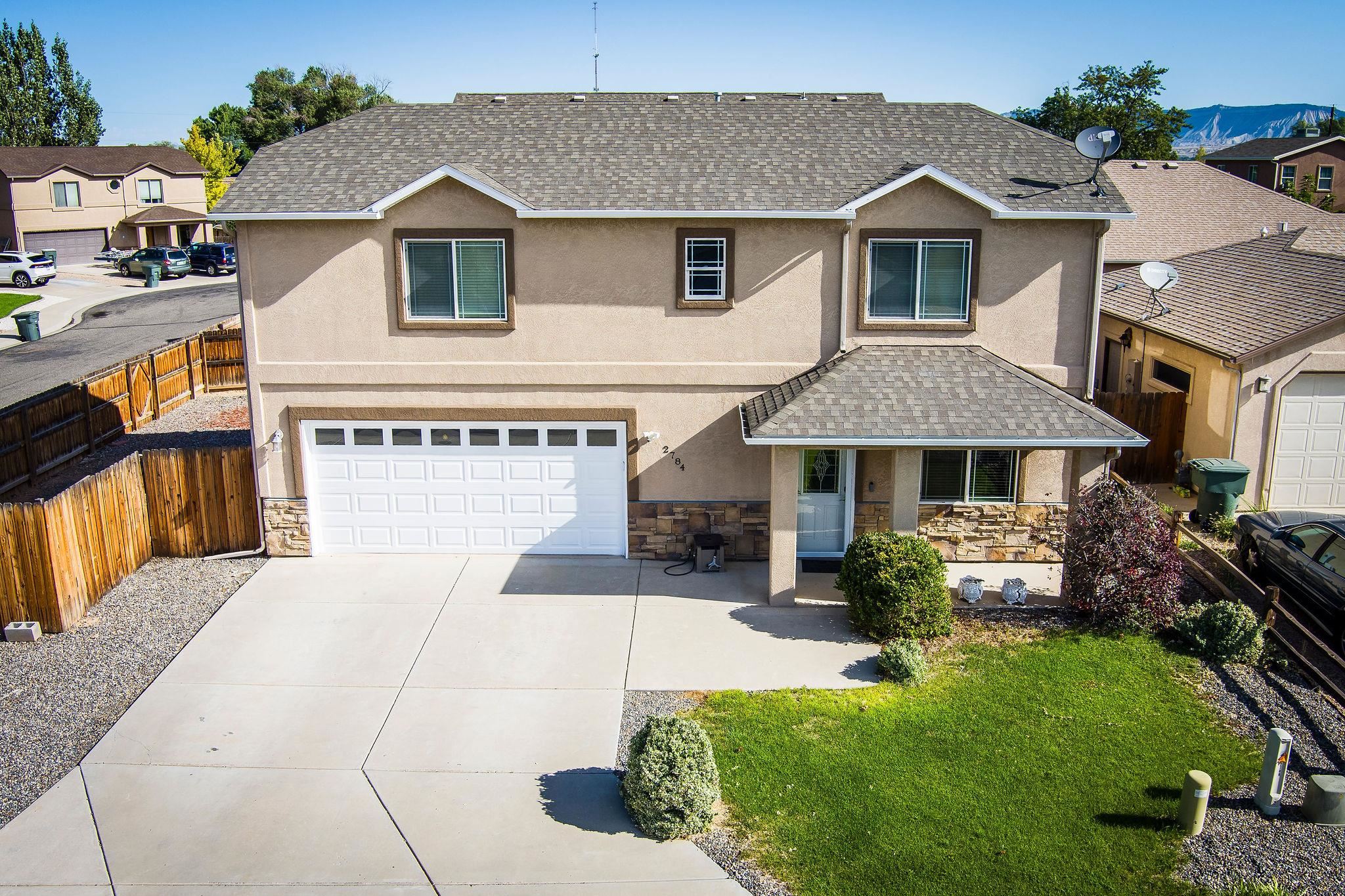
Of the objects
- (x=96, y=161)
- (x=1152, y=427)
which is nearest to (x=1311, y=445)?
(x=1152, y=427)

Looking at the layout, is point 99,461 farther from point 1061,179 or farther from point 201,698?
point 1061,179

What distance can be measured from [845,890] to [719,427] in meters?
8.62

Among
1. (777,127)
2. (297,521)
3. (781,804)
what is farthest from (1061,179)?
(297,521)

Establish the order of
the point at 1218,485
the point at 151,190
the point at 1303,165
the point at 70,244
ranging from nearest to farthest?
the point at 1218,485, the point at 70,244, the point at 1303,165, the point at 151,190

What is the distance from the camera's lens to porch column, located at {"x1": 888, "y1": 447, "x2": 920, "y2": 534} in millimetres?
14789

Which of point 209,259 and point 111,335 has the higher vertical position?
point 209,259

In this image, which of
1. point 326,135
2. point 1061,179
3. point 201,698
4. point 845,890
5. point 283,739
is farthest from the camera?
point 326,135

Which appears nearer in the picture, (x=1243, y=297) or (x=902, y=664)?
(x=902, y=664)

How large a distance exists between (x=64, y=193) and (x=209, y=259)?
26.6 feet

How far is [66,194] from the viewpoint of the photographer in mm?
52969

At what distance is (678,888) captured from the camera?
9094 millimetres

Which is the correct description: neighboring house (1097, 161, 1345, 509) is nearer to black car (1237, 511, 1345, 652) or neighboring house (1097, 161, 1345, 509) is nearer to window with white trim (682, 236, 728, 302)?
black car (1237, 511, 1345, 652)

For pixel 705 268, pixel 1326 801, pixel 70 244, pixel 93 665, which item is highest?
pixel 70 244

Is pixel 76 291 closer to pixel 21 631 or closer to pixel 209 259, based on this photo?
pixel 209 259
